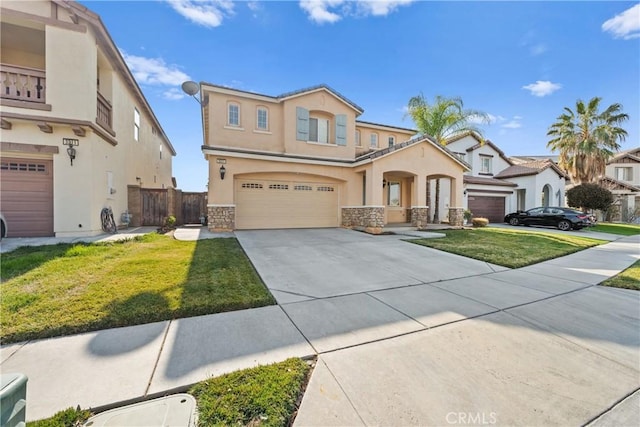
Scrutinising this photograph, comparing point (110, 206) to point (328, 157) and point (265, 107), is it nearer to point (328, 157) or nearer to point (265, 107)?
point (265, 107)

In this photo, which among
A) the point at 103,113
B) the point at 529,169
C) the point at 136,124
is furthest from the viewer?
the point at 529,169

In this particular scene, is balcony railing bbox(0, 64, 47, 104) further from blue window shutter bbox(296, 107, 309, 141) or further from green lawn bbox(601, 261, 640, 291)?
green lawn bbox(601, 261, 640, 291)

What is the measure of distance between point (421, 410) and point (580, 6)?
15067 mm

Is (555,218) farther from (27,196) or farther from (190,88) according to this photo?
(27,196)

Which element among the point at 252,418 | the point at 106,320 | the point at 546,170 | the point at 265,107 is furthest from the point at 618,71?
the point at 106,320

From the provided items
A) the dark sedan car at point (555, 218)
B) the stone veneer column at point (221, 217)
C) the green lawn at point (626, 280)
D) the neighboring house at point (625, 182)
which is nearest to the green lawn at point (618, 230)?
the dark sedan car at point (555, 218)

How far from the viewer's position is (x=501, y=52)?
13461mm

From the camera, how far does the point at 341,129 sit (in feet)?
48.7

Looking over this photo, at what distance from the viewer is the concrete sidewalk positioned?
217 centimetres

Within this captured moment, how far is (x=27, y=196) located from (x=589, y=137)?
35.8 m

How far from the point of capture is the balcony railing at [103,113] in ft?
33.1

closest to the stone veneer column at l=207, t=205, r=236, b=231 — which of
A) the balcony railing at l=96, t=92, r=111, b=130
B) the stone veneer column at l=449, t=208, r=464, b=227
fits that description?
the balcony railing at l=96, t=92, r=111, b=130

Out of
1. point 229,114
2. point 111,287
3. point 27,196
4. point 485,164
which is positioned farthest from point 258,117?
point 485,164

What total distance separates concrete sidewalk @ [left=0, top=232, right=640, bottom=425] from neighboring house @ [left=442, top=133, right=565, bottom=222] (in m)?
18.2
